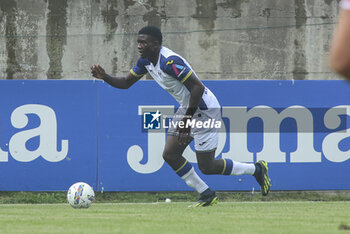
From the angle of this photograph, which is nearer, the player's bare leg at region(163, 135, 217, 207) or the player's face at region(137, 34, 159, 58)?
the player's face at region(137, 34, 159, 58)

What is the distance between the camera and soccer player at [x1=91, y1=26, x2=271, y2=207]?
9.09 meters

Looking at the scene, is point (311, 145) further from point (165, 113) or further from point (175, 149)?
point (175, 149)

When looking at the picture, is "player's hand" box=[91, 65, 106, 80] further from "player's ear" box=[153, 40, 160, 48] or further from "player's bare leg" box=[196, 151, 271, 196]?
"player's bare leg" box=[196, 151, 271, 196]

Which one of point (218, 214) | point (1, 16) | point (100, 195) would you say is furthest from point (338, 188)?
point (1, 16)

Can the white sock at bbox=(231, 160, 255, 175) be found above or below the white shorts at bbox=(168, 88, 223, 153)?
below

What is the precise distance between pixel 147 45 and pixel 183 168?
5.28 feet

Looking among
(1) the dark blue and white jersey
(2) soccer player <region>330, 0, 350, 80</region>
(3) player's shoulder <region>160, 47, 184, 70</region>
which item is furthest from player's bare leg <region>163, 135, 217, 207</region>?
(2) soccer player <region>330, 0, 350, 80</region>

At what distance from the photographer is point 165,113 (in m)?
12.7

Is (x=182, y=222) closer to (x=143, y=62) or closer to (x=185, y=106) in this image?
(x=185, y=106)

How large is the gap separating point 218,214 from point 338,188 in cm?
527

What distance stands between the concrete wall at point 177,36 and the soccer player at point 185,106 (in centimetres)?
420

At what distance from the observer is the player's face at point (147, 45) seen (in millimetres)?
9242

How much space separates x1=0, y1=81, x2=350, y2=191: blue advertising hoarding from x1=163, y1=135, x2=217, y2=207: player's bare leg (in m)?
3.00

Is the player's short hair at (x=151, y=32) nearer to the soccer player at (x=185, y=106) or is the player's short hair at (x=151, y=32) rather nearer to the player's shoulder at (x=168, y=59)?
the soccer player at (x=185, y=106)
